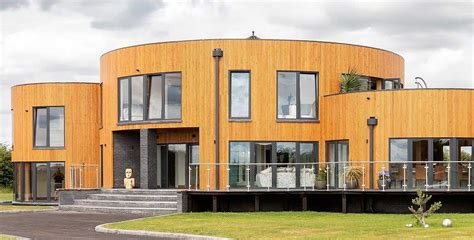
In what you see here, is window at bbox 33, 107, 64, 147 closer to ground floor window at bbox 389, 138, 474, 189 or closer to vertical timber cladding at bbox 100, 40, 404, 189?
vertical timber cladding at bbox 100, 40, 404, 189

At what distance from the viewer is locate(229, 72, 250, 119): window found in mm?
29938

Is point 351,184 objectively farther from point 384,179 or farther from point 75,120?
point 75,120

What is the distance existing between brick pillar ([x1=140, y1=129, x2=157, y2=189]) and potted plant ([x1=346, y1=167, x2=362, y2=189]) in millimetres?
7831

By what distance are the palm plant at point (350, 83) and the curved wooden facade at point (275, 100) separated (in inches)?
13.2

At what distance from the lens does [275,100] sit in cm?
2988

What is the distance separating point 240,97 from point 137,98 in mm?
4115

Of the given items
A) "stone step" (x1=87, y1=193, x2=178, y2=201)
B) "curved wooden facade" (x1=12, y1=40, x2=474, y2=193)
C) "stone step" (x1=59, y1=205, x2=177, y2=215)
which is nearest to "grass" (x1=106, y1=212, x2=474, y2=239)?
"stone step" (x1=59, y1=205, x2=177, y2=215)

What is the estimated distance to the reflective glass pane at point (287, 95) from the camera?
30062 millimetres

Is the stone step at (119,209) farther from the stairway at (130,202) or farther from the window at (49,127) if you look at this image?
the window at (49,127)

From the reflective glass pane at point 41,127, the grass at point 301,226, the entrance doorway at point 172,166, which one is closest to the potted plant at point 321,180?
the grass at point 301,226

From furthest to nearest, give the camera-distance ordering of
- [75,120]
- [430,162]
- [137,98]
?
[75,120]
[137,98]
[430,162]

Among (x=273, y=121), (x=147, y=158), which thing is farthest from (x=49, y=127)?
(x=273, y=121)

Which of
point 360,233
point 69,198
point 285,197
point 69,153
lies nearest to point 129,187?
point 69,198

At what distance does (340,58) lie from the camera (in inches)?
1218
